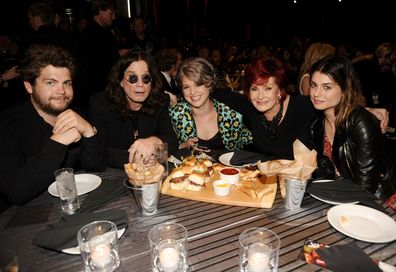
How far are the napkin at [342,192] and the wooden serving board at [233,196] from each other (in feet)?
0.81

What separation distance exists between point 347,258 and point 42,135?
2240 mm

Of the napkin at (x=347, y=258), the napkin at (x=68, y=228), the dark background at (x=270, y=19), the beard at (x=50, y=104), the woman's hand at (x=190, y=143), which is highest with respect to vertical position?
the dark background at (x=270, y=19)

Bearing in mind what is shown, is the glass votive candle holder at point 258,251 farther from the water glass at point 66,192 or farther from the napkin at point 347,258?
the water glass at point 66,192

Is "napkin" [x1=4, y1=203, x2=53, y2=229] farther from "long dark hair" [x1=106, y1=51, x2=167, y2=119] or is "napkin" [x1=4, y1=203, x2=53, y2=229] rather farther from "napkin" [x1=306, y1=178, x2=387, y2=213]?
"napkin" [x1=306, y1=178, x2=387, y2=213]

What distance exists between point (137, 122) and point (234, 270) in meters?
2.21

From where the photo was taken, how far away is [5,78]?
5219mm

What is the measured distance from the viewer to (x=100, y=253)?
126 centimetres

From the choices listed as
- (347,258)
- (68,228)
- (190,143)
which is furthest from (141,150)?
(347,258)

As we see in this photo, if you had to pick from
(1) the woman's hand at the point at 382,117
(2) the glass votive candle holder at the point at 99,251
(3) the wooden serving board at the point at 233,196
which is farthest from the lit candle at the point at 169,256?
(1) the woman's hand at the point at 382,117

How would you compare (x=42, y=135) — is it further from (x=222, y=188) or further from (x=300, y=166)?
(x=300, y=166)

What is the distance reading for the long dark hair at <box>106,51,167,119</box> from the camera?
9.89 feet

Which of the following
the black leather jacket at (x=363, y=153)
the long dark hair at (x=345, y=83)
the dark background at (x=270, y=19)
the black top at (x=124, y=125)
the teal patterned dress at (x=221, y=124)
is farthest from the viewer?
the dark background at (x=270, y=19)

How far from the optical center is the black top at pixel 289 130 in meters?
3.11

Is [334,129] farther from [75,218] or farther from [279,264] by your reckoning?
[75,218]
